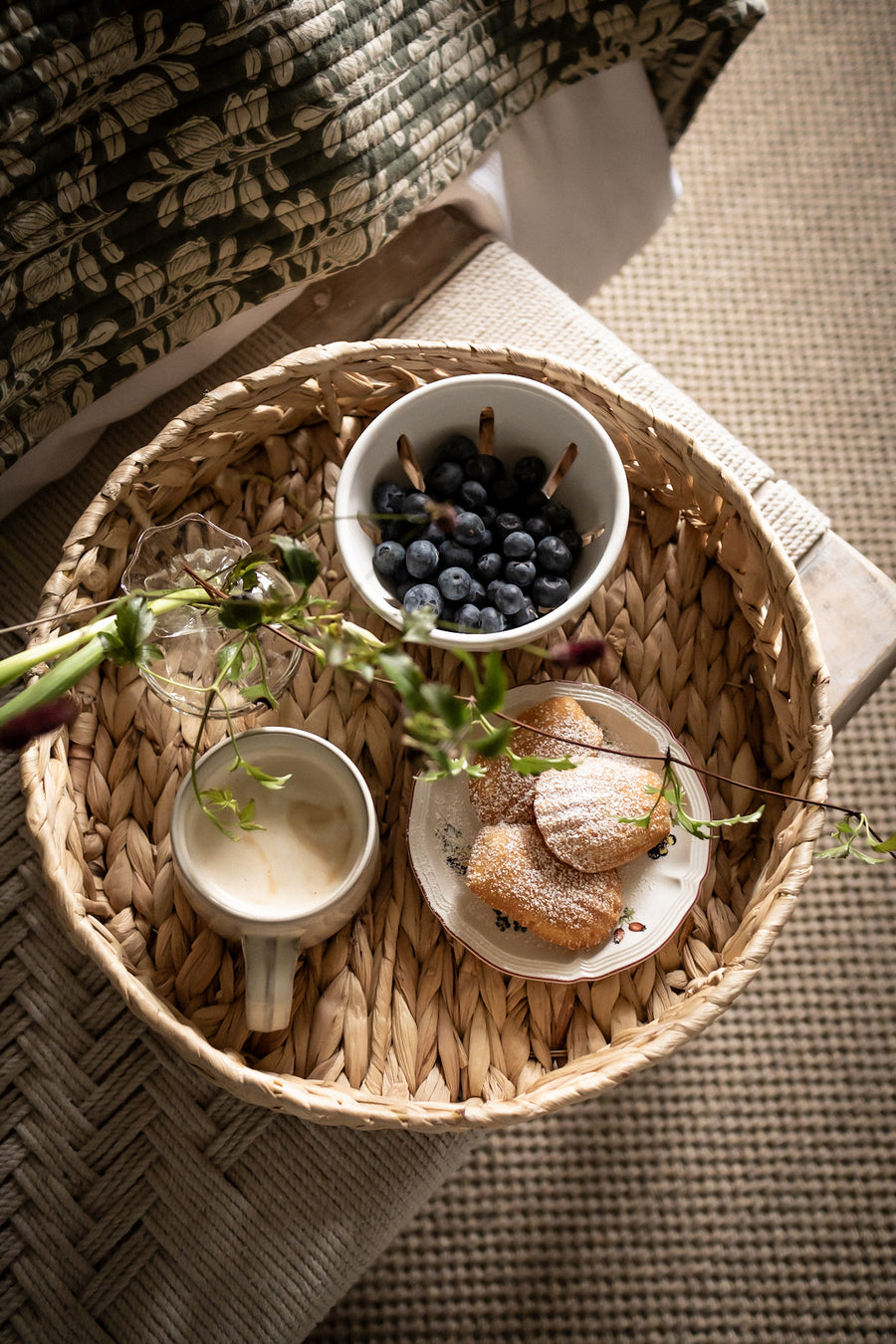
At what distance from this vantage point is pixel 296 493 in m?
0.79

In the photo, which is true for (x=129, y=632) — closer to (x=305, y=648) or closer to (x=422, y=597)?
(x=305, y=648)

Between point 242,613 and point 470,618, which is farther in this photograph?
point 470,618

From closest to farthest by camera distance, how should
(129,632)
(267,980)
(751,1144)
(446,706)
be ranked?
(446,706)
(129,632)
(267,980)
(751,1144)

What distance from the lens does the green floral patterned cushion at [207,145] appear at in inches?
25.4

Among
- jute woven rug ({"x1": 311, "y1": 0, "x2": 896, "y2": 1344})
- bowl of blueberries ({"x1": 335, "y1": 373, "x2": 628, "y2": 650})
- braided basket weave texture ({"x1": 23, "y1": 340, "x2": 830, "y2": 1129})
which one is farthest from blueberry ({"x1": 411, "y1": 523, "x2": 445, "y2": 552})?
jute woven rug ({"x1": 311, "y1": 0, "x2": 896, "y2": 1344})

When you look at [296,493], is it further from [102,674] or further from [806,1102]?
[806,1102]

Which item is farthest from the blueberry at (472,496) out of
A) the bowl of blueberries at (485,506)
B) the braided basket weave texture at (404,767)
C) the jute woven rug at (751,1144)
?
the jute woven rug at (751,1144)

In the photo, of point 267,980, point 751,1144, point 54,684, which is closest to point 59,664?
point 54,684

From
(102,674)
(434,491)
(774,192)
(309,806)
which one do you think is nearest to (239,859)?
(309,806)

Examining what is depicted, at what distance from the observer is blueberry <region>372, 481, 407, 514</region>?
706 millimetres

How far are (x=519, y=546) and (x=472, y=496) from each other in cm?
6

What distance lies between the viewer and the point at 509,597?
67 cm

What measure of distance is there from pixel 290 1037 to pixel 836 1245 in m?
0.92

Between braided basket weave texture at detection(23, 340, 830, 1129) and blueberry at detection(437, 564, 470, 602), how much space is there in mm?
90
